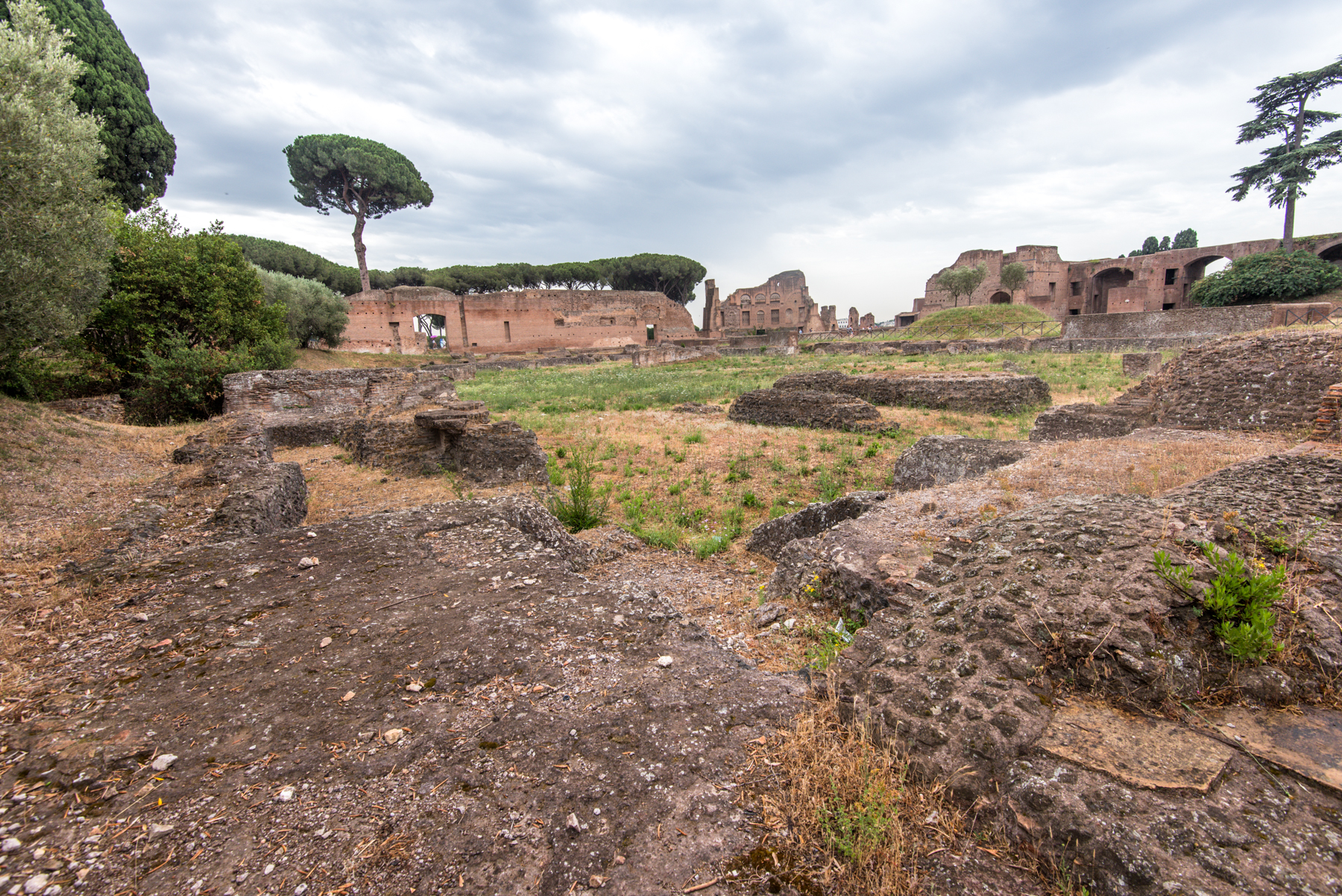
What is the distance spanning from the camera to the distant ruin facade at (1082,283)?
39031 mm

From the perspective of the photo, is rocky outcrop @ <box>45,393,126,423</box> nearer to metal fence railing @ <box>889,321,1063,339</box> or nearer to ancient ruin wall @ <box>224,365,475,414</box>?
ancient ruin wall @ <box>224,365,475,414</box>

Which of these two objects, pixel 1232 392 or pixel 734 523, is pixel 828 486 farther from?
pixel 1232 392

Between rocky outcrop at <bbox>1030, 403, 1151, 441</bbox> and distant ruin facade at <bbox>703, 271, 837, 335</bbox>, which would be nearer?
rocky outcrop at <bbox>1030, 403, 1151, 441</bbox>

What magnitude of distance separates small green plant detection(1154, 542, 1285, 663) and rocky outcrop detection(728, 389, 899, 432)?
982 centimetres

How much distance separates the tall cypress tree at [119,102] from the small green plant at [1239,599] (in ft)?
93.7

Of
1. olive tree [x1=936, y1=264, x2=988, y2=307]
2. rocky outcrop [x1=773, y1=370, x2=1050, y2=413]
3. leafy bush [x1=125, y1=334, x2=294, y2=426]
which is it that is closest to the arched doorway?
olive tree [x1=936, y1=264, x2=988, y2=307]

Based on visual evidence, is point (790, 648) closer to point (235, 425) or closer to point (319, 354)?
point (235, 425)

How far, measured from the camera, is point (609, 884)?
1.54 metres

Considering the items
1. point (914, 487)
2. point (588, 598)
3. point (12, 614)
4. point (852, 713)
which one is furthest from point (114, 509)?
point (914, 487)

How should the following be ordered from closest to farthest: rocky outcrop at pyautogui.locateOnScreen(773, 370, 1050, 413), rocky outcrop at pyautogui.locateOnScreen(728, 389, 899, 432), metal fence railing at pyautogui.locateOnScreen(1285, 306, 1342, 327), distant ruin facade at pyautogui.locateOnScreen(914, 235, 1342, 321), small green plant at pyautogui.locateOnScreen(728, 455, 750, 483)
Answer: small green plant at pyautogui.locateOnScreen(728, 455, 750, 483) → rocky outcrop at pyautogui.locateOnScreen(728, 389, 899, 432) → rocky outcrop at pyautogui.locateOnScreen(773, 370, 1050, 413) → metal fence railing at pyautogui.locateOnScreen(1285, 306, 1342, 327) → distant ruin facade at pyautogui.locateOnScreen(914, 235, 1342, 321)

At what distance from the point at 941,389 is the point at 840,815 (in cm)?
1460

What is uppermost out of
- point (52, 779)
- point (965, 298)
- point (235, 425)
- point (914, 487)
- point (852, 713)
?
point (965, 298)

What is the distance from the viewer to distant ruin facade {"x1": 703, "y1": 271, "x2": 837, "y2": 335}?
183ft

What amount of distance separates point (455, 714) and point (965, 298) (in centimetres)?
5112
